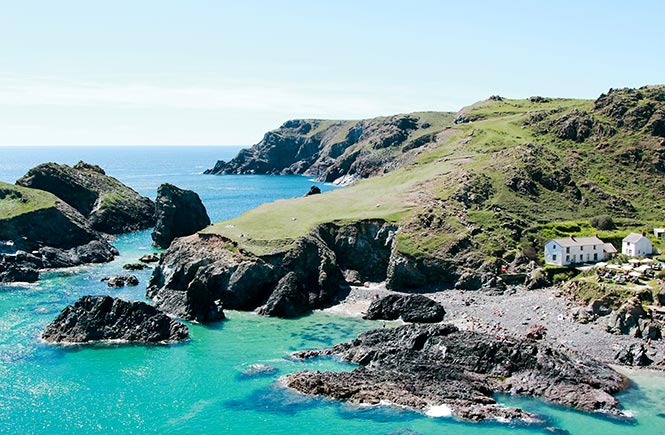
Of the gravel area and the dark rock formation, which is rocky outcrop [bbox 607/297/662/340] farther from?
the dark rock formation

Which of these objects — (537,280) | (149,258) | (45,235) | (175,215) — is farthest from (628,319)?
(45,235)

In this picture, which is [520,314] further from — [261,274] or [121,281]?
[121,281]

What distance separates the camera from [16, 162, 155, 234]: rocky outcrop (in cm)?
13912

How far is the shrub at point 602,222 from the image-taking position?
326ft

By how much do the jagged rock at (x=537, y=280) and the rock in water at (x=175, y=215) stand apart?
7232 cm

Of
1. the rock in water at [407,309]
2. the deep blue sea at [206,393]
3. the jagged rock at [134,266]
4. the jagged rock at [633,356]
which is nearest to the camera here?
the deep blue sea at [206,393]

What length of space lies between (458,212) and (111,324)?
55529 mm

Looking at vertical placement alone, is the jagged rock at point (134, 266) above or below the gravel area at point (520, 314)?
below

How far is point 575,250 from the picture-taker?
8650 centimetres

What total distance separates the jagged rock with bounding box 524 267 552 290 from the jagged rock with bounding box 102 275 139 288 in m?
57.3

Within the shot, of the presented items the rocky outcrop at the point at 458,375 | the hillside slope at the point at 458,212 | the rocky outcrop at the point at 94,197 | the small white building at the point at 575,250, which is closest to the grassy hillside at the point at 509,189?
the hillside slope at the point at 458,212

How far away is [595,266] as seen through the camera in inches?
3263

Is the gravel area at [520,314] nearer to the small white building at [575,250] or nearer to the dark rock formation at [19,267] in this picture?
the small white building at [575,250]

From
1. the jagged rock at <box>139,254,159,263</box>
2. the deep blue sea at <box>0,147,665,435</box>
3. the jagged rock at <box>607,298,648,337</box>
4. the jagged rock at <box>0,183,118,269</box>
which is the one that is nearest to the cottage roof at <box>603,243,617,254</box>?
the jagged rock at <box>607,298,648,337</box>
